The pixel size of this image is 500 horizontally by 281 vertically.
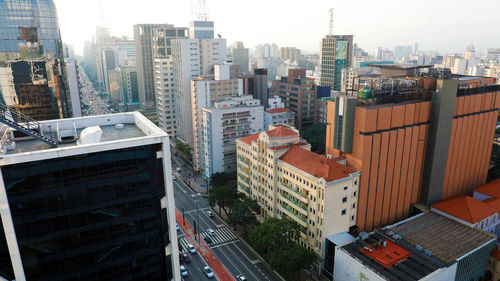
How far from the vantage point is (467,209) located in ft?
234

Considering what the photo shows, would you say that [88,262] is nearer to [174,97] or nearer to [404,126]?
[404,126]

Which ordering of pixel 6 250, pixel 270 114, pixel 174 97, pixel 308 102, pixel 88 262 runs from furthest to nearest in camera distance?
pixel 308 102 → pixel 174 97 → pixel 270 114 → pixel 88 262 → pixel 6 250

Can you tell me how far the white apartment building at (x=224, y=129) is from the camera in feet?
333

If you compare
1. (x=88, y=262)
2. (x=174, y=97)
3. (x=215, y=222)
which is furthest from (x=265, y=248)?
(x=174, y=97)

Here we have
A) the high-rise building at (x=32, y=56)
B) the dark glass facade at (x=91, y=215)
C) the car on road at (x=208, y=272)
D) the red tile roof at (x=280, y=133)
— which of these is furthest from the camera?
the red tile roof at (x=280, y=133)

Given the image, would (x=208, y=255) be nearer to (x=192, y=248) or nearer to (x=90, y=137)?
(x=192, y=248)

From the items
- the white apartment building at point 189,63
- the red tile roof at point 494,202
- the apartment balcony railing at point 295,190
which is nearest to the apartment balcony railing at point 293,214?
the apartment balcony railing at point 295,190

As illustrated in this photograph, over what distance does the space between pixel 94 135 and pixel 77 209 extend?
651cm

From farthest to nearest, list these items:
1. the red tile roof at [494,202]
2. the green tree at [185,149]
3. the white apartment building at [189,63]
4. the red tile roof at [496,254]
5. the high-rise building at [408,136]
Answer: the green tree at [185,149]
the white apartment building at [189,63]
the red tile roof at [494,202]
the high-rise building at [408,136]
the red tile roof at [496,254]

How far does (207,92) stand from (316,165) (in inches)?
2209

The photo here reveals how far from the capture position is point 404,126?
70.8 meters

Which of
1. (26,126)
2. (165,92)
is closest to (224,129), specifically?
(165,92)

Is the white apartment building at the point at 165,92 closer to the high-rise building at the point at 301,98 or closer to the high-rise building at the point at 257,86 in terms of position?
the high-rise building at the point at 257,86

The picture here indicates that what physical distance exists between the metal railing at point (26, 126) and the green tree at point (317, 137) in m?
101
